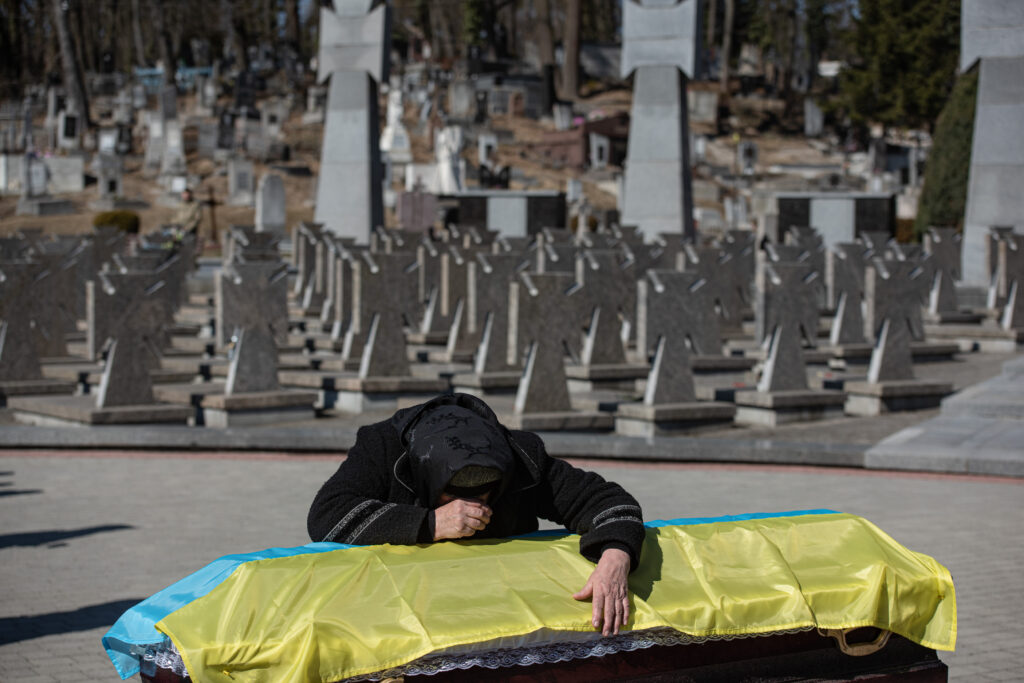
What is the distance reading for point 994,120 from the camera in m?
23.3

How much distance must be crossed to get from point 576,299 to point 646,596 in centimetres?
878

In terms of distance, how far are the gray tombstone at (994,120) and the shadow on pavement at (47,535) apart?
17724 mm

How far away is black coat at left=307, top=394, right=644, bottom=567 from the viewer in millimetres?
3654

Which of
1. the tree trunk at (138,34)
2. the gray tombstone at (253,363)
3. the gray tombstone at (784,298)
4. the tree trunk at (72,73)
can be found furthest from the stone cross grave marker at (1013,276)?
the tree trunk at (138,34)

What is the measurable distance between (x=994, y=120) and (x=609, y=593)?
21.9 meters

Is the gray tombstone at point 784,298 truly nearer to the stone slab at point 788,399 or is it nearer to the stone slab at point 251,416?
the stone slab at point 788,399

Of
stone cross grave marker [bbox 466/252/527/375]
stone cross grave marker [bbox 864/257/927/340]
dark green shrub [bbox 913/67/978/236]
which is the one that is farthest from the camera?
dark green shrub [bbox 913/67/978/236]

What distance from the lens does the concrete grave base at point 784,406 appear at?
12.5 metres

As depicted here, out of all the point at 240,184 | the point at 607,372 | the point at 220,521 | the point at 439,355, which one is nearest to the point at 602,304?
the point at 607,372

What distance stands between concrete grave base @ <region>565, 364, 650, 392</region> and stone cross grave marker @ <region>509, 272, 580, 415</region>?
1482 millimetres

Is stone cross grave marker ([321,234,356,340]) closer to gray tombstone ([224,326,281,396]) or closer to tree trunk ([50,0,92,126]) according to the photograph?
gray tombstone ([224,326,281,396])

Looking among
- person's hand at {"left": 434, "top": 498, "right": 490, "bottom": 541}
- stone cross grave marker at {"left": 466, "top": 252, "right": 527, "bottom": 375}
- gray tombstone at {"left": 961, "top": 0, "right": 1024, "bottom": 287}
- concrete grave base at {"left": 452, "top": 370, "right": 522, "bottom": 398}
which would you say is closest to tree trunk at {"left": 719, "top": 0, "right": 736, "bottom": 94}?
gray tombstone at {"left": 961, "top": 0, "right": 1024, "bottom": 287}

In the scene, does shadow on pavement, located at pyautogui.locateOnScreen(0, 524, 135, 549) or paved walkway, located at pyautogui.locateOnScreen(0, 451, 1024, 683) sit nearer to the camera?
paved walkway, located at pyautogui.locateOnScreen(0, 451, 1024, 683)

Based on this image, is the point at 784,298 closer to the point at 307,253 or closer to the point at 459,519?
the point at 459,519
